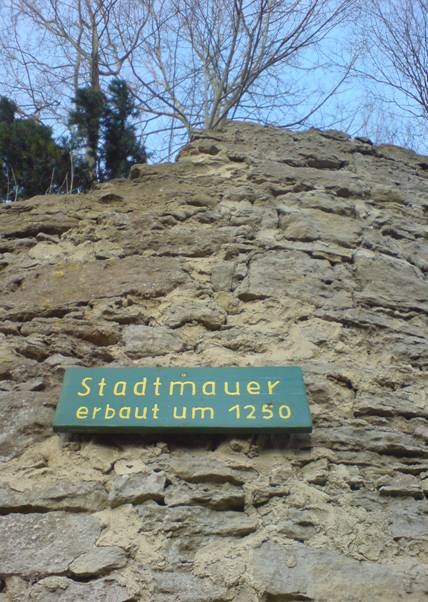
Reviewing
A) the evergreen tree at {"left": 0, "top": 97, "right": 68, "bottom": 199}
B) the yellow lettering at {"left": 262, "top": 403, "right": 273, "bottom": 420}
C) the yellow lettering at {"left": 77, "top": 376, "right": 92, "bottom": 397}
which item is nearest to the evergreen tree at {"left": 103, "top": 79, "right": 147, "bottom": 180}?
the evergreen tree at {"left": 0, "top": 97, "right": 68, "bottom": 199}

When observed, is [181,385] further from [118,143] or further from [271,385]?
[118,143]

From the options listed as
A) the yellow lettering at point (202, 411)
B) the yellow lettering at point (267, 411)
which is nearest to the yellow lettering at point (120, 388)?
the yellow lettering at point (202, 411)

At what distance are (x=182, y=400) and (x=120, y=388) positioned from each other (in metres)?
0.21

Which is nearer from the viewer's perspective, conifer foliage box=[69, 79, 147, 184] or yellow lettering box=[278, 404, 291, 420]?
yellow lettering box=[278, 404, 291, 420]

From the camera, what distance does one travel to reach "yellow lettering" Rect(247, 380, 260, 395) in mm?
1994

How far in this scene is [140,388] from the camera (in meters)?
A: 2.01

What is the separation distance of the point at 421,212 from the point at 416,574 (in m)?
2.26

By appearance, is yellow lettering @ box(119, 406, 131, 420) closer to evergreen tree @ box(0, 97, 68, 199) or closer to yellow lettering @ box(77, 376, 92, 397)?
yellow lettering @ box(77, 376, 92, 397)

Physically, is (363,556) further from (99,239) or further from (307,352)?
(99,239)

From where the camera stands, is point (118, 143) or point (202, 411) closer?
point (202, 411)

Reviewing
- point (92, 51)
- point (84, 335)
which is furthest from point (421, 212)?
point (92, 51)

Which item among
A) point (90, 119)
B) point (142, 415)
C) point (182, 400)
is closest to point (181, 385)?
point (182, 400)

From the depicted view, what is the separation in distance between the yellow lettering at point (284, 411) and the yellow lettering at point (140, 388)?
17.3 inches

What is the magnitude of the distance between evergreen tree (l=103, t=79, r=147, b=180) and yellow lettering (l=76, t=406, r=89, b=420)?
127 inches
